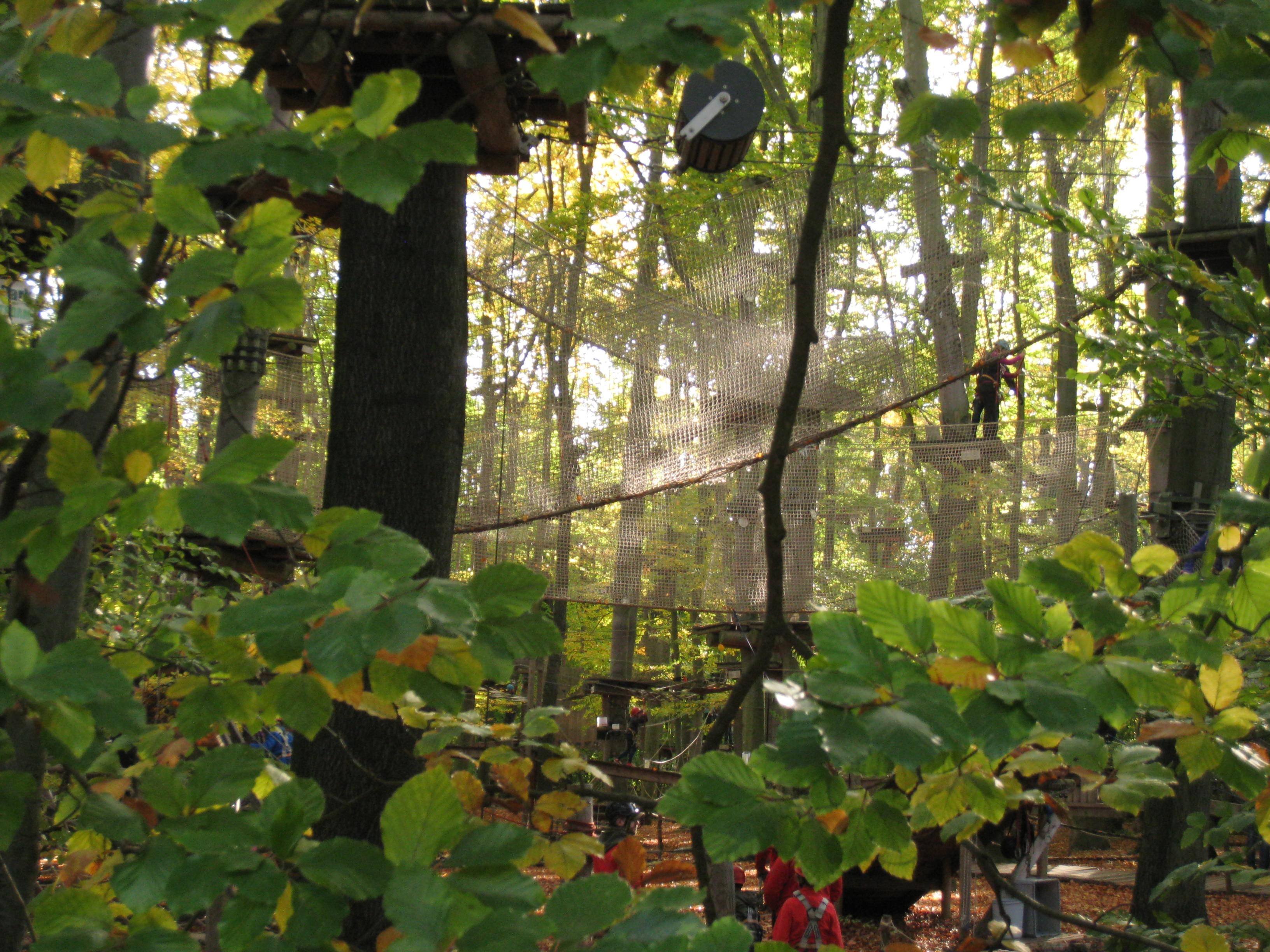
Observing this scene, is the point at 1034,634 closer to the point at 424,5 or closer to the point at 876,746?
the point at 876,746

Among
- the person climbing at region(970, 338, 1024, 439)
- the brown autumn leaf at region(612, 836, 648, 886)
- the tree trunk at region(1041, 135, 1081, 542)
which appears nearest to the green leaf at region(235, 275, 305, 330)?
the brown autumn leaf at region(612, 836, 648, 886)

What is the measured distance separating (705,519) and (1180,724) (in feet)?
15.7

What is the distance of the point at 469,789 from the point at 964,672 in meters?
1.00

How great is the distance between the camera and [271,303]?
828 mm

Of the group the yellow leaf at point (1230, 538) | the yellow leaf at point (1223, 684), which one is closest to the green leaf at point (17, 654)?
the yellow leaf at point (1223, 684)

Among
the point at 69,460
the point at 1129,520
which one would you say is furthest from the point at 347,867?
the point at 1129,520

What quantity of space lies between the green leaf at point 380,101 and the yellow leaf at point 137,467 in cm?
32

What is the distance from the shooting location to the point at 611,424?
588 cm

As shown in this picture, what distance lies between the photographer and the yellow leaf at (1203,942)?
1210 millimetres

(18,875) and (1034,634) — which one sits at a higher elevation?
(1034,634)

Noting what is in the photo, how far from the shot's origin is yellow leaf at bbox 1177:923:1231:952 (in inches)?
47.6

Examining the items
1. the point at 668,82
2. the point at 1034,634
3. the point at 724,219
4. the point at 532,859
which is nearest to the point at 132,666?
the point at 532,859

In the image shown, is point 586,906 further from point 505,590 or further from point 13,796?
point 13,796

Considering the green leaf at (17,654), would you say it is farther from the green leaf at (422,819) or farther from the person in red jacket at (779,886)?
the person in red jacket at (779,886)
